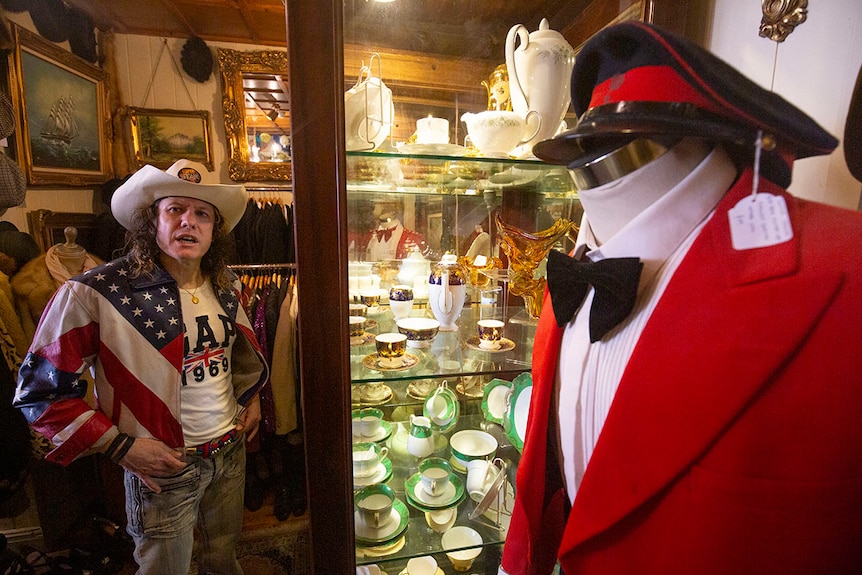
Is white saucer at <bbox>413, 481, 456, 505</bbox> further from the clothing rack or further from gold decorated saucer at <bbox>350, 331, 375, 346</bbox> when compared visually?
the clothing rack

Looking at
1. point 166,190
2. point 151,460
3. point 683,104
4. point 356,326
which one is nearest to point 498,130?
point 683,104

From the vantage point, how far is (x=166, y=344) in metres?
1.15

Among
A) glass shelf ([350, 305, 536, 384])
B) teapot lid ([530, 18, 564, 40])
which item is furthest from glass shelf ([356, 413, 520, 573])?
teapot lid ([530, 18, 564, 40])

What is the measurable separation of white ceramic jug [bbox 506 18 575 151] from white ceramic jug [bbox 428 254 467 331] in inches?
13.6

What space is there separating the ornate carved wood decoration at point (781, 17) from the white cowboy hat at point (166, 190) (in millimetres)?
1334

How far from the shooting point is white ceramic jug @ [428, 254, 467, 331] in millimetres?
895

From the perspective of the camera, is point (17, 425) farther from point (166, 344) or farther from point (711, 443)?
point (711, 443)

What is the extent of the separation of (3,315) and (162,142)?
1235mm

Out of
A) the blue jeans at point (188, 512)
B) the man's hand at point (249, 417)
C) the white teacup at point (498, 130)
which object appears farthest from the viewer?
the man's hand at point (249, 417)

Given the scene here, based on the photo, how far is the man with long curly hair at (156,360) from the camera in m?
1.05

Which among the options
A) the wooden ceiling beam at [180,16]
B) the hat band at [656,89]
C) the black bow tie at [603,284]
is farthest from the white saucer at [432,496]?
the wooden ceiling beam at [180,16]

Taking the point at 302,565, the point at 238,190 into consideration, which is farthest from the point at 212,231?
the point at 302,565

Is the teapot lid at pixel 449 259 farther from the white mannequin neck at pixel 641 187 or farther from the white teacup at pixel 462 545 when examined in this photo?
the white teacup at pixel 462 545

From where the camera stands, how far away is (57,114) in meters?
1.83
